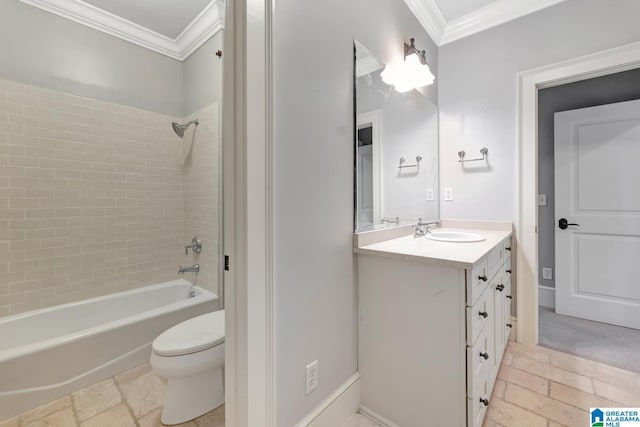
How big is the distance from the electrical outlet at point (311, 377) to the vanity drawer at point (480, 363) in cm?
62

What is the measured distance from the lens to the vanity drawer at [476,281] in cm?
110

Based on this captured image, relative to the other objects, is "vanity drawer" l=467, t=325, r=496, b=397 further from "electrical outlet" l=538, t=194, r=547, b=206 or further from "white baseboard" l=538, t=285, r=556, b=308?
"electrical outlet" l=538, t=194, r=547, b=206

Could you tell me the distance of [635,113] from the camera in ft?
7.07

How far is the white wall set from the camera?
179cm

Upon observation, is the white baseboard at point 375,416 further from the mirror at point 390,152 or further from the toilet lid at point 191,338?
the mirror at point 390,152

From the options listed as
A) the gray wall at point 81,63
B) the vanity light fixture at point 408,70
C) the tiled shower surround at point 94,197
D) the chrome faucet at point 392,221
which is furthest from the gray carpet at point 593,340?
the gray wall at point 81,63

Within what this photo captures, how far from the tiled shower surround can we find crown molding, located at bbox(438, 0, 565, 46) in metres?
2.05

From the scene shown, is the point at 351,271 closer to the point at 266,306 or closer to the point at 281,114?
the point at 266,306

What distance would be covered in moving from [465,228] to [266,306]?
188cm

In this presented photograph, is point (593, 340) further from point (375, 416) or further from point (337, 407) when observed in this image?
point (337, 407)

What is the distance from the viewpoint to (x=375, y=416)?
4.44ft

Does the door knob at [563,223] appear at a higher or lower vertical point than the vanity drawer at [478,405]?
higher

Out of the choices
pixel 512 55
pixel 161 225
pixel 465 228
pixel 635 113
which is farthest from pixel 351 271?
pixel 635 113

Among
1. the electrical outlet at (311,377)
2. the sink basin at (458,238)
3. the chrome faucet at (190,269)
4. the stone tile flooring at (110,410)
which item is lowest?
the stone tile flooring at (110,410)
